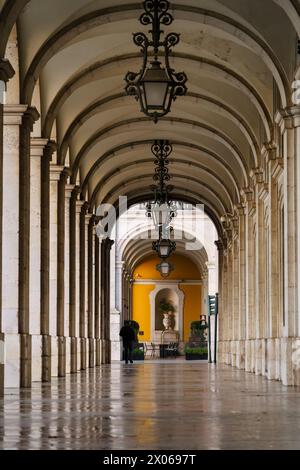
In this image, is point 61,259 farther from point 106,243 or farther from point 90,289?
point 106,243

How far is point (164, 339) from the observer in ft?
233

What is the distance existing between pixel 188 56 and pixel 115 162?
13.0 m

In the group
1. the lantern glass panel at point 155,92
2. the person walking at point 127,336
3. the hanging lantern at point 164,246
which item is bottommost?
the person walking at point 127,336

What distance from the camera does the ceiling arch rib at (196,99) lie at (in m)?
25.7

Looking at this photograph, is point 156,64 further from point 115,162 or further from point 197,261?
point 197,261

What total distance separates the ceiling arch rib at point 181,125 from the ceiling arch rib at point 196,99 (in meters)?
2.72

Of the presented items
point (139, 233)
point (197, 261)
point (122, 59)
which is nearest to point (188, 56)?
point (122, 59)

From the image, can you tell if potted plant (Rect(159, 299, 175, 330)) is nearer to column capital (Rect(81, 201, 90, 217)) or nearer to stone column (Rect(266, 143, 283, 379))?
column capital (Rect(81, 201, 90, 217))

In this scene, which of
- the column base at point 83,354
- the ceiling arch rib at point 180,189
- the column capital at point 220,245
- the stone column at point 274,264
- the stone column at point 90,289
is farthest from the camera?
the column capital at point 220,245

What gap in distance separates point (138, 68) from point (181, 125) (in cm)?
598

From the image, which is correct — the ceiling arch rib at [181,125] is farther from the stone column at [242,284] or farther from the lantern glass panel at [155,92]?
the lantern glass panel at [155,92]

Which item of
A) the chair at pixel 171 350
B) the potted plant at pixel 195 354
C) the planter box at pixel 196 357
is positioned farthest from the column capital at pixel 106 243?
the chair at pixel 171 350

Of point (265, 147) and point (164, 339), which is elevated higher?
point (265, 147)

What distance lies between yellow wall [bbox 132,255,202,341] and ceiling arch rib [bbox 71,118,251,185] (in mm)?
41846
